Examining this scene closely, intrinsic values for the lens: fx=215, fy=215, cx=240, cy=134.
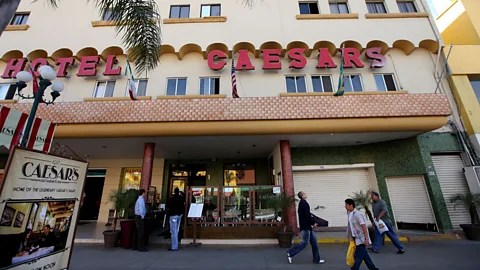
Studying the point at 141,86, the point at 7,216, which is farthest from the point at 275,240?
the point at 141,86

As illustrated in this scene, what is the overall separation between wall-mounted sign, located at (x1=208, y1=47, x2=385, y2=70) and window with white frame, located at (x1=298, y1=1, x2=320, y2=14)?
9.74ft

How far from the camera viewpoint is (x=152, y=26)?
6.21 meters

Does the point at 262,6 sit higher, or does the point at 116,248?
the point at 262,6

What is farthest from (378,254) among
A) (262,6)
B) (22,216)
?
(262,6)

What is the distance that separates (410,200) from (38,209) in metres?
12.8

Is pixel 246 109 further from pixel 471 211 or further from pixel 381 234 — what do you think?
pixel 471 211

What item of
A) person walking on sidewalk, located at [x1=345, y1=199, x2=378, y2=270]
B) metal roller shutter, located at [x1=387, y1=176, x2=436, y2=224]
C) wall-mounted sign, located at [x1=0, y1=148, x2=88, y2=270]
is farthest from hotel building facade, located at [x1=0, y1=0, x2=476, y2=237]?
wall-mounted sign, located at [x1=0, y1=148, x2=88, y2=270]

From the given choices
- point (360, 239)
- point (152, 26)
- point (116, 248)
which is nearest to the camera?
point (360, 239)

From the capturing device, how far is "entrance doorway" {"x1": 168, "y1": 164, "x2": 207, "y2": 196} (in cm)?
1364

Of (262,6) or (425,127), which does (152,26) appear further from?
(425,127)

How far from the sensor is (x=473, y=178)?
8969 millimetres

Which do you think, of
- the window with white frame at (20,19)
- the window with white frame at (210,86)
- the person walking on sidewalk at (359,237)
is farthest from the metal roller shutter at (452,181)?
the window with white frame at (20,19)

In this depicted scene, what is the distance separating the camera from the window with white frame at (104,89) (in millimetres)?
10531

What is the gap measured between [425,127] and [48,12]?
765 inches
